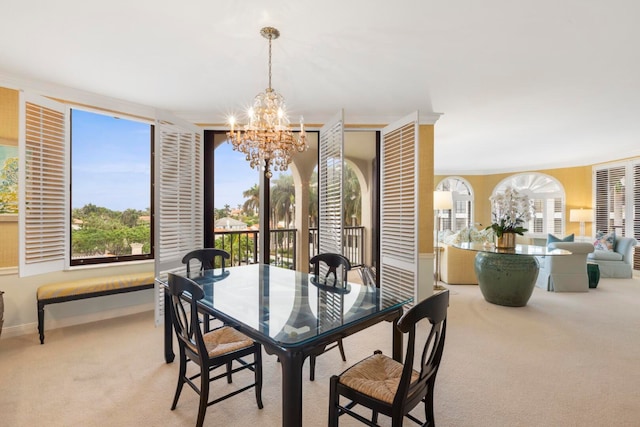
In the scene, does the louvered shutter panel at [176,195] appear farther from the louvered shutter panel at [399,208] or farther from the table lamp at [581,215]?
the table lamp at [581,215]

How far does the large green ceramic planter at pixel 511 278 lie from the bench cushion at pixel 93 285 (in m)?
4.43

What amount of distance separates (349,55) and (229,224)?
356cm

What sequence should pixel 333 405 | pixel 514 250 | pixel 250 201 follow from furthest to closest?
pixel 250 201
pixel 514 250
pixel 333 405

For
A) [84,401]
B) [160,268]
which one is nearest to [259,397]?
[84,401]

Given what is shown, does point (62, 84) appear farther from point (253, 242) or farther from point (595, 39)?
point (595, 39)

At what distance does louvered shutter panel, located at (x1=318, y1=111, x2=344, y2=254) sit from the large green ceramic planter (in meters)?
2.23

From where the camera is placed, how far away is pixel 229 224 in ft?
17.4

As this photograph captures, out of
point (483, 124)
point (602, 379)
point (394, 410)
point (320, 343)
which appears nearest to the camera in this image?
point (394, 410)

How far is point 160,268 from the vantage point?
3.46 metres

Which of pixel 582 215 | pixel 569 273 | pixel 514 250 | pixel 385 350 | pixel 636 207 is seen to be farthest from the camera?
pixel 582 215

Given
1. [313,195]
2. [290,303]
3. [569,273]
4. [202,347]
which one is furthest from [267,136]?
[569,273]

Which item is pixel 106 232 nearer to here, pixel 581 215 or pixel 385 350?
pixel 385 350

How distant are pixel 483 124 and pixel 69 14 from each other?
15.7 ft

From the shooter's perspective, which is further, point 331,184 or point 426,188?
point 426,188
